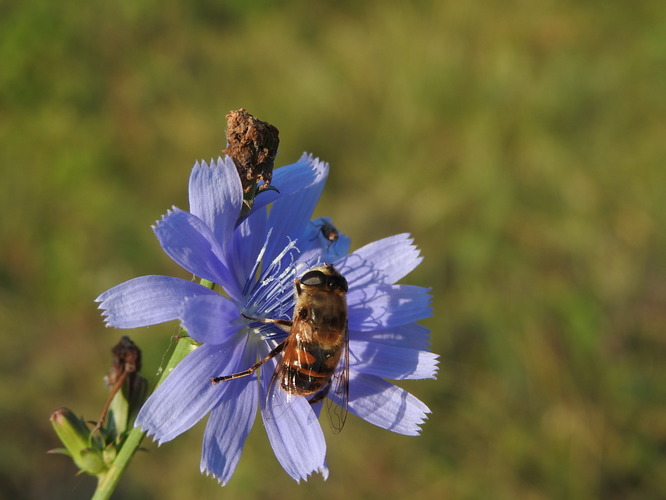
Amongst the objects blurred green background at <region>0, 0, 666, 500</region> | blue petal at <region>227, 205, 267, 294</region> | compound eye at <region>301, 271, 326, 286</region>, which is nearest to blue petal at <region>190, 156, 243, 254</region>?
blue petal at <region>227, 205, 267, 294</region>

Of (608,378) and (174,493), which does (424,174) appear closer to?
(608,378)

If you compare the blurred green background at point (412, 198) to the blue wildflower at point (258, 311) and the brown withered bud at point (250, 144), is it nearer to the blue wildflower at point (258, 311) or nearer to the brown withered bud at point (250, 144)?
the blue wildflower at point (258, 311)

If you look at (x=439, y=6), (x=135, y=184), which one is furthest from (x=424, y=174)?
(x=135, y=184)

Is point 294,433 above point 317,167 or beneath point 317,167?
beneath

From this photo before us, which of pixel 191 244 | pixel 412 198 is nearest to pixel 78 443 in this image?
pixel 191 244

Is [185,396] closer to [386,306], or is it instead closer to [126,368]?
[126,368]

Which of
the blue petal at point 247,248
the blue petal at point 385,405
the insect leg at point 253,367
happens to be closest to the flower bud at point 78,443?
the insect leg at point 253,367

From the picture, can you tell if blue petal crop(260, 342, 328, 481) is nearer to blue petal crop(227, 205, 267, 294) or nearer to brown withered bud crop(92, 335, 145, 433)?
blue petal crop(227, 205, 267, 294)
